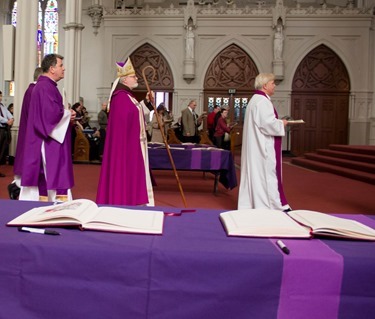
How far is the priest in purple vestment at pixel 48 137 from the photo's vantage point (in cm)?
466

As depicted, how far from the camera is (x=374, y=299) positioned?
1553 millimetres

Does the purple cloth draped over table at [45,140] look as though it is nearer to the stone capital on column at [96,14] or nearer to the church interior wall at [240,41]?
the church interior wall at [240,41]

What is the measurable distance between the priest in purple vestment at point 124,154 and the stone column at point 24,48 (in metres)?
5.53

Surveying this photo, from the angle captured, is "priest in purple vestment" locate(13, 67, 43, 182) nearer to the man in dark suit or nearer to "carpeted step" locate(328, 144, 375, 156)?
the man in dark suit

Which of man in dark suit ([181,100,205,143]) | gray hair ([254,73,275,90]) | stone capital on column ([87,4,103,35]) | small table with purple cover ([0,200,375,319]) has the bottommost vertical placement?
small table with purple cover ([0,200,375,319])

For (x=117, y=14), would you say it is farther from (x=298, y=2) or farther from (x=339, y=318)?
(x=339, y=318)

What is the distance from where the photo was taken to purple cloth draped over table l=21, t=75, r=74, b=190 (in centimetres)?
465

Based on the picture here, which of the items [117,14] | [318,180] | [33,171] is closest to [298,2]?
[117,14]

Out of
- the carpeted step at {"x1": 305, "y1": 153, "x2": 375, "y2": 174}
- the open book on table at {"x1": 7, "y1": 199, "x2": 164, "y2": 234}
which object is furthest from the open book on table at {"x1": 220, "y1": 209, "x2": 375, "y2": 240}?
the carpeted step at {"x1": 305, "y1": 153, "x2": 375, "y2": 174}

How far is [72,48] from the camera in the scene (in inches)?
589

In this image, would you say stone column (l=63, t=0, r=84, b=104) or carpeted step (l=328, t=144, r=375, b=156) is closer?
carpeted step (l=328, t=144, r=375, b=156)

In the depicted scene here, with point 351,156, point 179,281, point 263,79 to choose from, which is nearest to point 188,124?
point 351,156

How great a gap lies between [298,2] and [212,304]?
18530 millimetres

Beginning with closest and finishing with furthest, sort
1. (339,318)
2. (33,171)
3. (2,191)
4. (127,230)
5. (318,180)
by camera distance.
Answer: (339,318) → (127,230) → (33,171) → (2,191) → (318,180)
